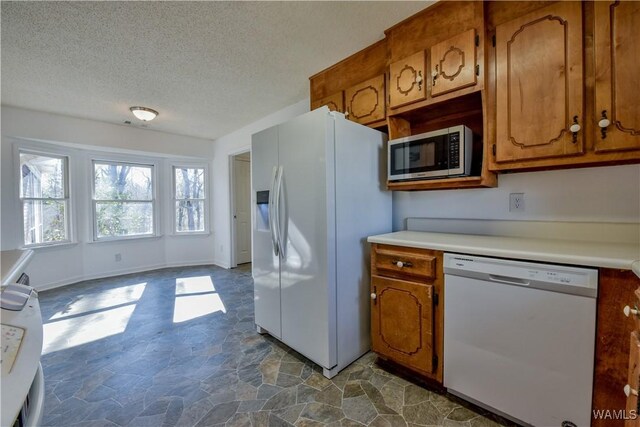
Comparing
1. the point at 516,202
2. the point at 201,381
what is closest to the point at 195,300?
the point at 201,381

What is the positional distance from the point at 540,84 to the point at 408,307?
1.47 m

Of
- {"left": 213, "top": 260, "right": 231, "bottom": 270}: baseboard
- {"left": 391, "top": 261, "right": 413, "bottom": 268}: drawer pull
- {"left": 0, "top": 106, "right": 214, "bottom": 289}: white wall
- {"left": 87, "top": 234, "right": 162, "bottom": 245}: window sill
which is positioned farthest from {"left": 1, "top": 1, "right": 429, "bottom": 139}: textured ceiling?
{"left": 213, "top": 260, "right": 231, "bottom": 270}: baseboard

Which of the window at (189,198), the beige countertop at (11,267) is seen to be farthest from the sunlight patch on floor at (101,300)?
the beige countertop at (11,267)

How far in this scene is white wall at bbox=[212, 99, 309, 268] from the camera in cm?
449

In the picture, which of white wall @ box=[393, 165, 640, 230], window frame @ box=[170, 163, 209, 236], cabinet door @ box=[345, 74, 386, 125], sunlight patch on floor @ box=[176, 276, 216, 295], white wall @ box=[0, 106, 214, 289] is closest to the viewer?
white wall @ box=[393, 165, 640, 230]

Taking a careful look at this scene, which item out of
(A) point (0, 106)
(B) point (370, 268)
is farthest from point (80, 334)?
(A) point (0, 106)

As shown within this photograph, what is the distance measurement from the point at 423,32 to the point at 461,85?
0.52m

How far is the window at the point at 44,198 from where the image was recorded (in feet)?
11.7

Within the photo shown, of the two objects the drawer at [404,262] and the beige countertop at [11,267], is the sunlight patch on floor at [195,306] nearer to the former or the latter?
the beige countertop at [11,267]

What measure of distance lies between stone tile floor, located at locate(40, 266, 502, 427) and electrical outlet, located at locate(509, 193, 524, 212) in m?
1.25

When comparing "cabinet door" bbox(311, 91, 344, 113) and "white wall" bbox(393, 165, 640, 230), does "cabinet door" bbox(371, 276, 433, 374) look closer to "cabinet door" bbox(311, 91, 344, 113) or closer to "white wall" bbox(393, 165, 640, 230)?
"white wall" bbox(393, 165, 640, 230)

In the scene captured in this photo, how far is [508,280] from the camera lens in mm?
1300

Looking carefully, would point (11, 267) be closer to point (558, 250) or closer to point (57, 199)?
point (558, 250)

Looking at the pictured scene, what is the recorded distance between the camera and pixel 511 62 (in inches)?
59.5
